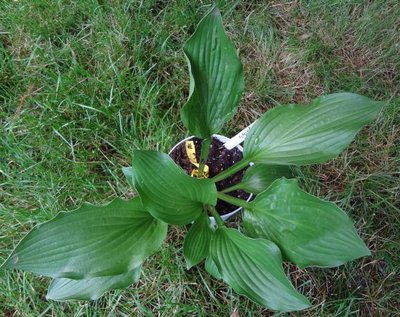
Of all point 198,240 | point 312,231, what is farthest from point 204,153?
point 312,231

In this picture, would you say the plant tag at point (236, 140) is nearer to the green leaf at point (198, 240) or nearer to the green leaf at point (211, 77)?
the green leaf at point (211, 77)

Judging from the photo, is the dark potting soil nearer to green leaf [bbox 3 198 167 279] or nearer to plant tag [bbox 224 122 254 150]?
plant tag [bbox 224 122 254 150]

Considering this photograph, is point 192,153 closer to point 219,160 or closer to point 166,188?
point 219,160

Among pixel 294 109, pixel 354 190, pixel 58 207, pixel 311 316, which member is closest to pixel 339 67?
pixel 354 190

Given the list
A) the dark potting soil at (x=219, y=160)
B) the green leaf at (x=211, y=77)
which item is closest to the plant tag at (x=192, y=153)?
the dark potting soil at (x=219, y=160)

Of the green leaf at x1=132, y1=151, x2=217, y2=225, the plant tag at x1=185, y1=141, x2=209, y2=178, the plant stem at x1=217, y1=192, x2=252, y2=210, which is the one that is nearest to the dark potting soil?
the plant tag at x1=185, y1=141, x2=209, y2=178
